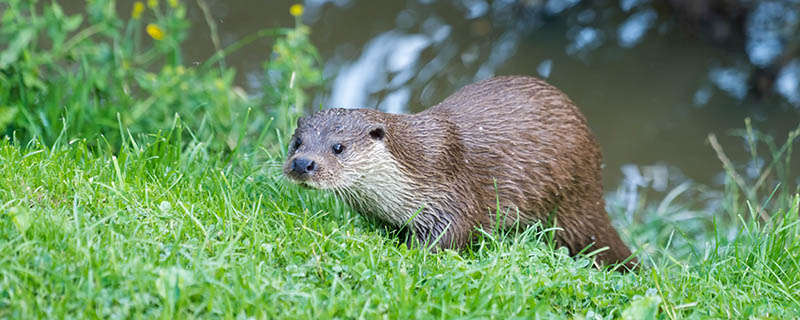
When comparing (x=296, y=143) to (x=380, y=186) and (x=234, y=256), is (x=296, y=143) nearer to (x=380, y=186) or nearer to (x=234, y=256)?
(x=380, y=186)

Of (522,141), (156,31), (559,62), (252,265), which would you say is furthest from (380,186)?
(559,62)

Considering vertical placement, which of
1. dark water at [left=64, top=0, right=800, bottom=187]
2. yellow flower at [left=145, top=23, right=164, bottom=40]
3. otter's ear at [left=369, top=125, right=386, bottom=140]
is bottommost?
dark water at [left=64, top=0, right=800, bottom=187]

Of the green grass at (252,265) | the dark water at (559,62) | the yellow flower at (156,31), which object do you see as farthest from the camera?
the dark water at (559,62)

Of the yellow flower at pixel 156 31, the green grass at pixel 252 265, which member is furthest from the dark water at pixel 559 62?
the green grass at pixel 252 265

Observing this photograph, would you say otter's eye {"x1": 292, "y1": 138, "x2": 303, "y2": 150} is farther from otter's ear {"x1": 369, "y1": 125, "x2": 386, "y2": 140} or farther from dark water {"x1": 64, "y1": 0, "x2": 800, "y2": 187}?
dark water {"x1": 64, "y1": 0, "x2": 800, "y2": 187}

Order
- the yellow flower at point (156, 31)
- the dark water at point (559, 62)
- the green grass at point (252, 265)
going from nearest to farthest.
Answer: the green grass at point (252, 265)
the yellow flower at point (156, 31)
the dark water at point (559, 62)

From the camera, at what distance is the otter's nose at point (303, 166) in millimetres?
3312

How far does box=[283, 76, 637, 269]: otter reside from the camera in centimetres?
345

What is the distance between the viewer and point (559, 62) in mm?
6992

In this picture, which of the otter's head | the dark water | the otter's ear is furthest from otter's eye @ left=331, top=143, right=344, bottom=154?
the dark water

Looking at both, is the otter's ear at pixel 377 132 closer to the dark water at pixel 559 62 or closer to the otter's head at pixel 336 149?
the otter's head at pixel 336 149

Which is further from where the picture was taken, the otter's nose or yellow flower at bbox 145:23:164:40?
yellow flower at bbox 145:23:164:40

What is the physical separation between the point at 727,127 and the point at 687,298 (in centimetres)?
392

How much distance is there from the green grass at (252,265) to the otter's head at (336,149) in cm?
18
